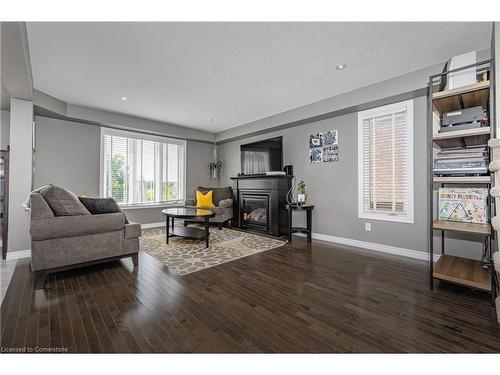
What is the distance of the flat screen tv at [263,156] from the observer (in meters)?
4.56

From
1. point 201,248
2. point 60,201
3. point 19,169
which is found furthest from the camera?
point 201,248

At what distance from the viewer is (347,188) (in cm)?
376

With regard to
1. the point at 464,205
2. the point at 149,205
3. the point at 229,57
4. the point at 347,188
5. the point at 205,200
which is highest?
the point at 229,57

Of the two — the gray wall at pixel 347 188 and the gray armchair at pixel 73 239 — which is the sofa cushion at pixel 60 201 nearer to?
the gray armchair at pixel 73 239

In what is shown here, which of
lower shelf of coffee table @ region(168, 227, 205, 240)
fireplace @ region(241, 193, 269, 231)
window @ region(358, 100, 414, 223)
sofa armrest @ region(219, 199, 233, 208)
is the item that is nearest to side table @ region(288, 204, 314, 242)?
fireplace @ region(241, 193, 269, 231)

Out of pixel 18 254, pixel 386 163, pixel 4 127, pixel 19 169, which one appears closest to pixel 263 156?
pixel 386 163

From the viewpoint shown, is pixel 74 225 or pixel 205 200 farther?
pixel 205 200

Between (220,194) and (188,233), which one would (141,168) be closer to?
(220,194)

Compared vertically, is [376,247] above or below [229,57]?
below

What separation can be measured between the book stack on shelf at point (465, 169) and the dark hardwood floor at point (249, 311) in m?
0.21

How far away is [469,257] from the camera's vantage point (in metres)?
Answer: 2.62

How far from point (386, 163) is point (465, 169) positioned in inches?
51.0

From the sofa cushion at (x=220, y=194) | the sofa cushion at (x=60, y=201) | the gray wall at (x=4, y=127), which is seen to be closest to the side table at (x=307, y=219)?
the sofa cushion at (x=220, y=194)
